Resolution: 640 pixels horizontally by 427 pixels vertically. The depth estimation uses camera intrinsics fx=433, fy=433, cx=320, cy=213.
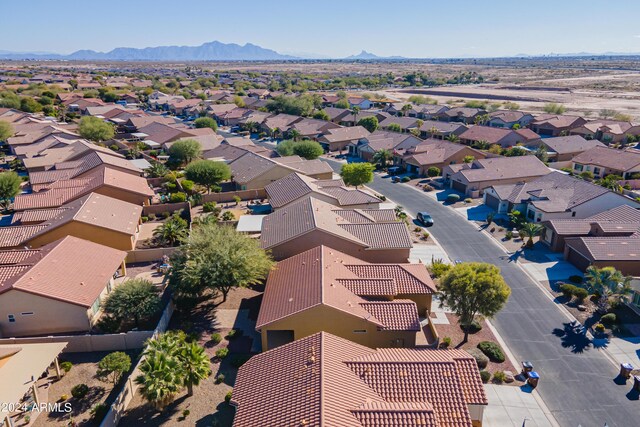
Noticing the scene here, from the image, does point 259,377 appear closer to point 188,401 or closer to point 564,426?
point 188,401

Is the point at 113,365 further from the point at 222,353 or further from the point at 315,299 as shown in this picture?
the point at 315,299

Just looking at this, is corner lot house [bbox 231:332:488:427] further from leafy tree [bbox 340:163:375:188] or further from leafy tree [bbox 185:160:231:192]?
leafy tree [bbox 185:160:231:192]

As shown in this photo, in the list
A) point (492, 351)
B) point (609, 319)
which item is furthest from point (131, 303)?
point (609, 319)

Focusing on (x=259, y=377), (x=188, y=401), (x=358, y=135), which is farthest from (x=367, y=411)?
(x=358, y=135)

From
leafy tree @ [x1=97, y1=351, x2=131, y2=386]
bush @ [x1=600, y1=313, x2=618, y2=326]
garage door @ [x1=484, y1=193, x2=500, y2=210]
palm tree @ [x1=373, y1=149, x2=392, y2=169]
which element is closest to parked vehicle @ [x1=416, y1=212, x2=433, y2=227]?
garage door @ [x1=484, y1=193, x2=500, y2=210]

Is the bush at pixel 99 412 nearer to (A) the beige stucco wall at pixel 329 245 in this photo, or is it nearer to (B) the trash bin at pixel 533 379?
(A) the beige stucco wall at pixel 329 245

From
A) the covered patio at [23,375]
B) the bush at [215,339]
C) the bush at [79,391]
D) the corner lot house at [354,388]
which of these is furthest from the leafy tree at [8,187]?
the corner lot house at [354,388]
